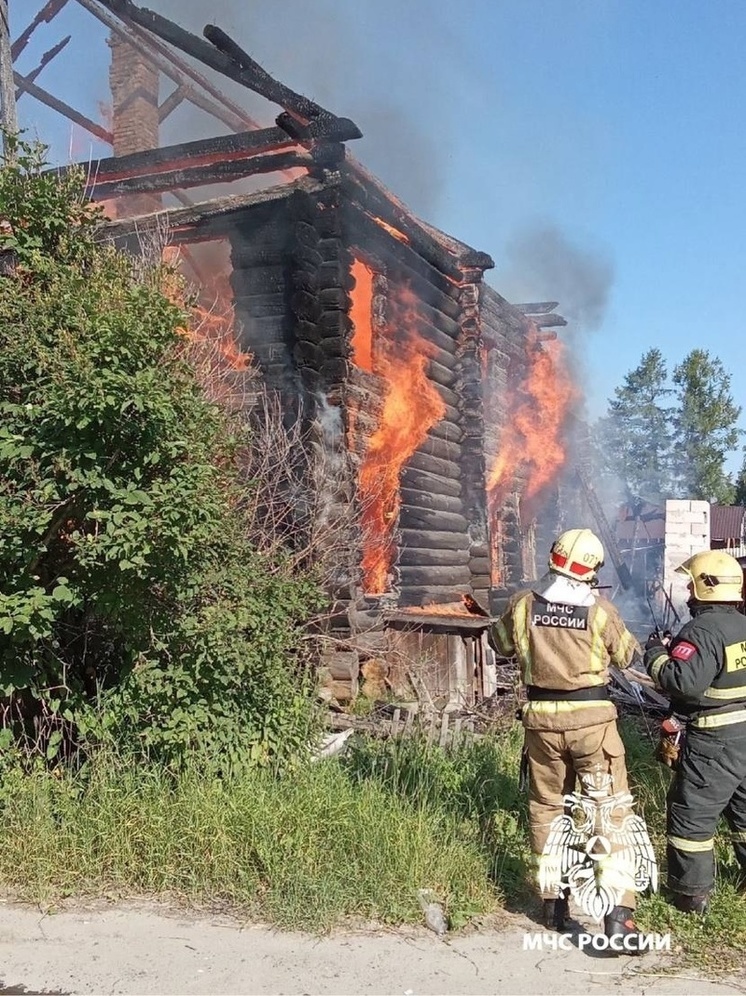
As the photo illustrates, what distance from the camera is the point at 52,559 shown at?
5188mm

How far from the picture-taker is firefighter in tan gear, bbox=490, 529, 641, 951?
13.5 ft

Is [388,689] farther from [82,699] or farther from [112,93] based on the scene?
[112,93]

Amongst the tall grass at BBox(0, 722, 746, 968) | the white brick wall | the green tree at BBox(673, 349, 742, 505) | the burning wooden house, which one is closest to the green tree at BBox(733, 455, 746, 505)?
the green tree at BBox(673, 349, 742, 505)

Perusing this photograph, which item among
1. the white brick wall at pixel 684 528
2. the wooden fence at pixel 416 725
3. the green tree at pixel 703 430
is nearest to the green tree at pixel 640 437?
the green tree at pixel 703 430

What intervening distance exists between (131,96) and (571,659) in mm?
14977

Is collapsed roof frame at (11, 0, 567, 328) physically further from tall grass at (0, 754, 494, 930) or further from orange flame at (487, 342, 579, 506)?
tall grass at (0, 754, 494, 930)

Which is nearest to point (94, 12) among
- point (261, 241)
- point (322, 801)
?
point (261, 241)

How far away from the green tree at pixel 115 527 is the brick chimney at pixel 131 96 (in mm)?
11361

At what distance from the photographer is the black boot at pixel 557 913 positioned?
4.10 meters

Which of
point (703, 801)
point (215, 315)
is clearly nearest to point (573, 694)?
point (703, 801)

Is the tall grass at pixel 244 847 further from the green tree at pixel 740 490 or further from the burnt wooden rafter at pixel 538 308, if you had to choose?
the green tree at pixel 740 490

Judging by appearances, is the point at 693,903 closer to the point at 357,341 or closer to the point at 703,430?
the point at 357,341

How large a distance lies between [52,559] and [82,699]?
0.97 metres

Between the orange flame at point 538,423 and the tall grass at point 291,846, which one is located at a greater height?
the orange flame at point 538,423
